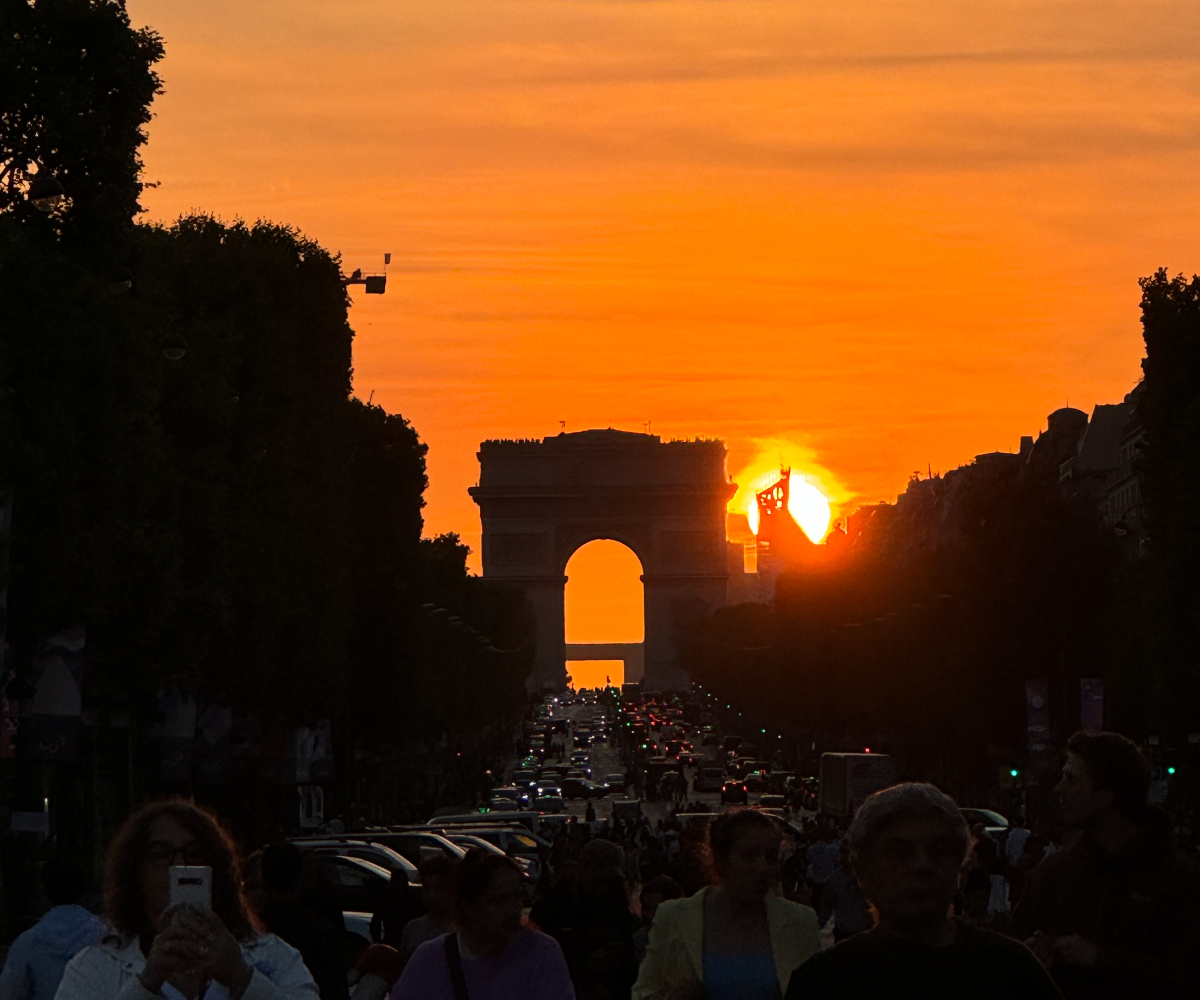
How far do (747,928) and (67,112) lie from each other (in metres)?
22.5

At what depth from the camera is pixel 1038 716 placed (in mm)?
61594

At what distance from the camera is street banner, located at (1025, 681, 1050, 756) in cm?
6097

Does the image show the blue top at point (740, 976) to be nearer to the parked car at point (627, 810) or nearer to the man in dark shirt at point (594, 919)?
the man in dark shirt at point (594, 919)

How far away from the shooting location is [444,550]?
123500 millimetres

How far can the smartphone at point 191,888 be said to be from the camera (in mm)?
6512

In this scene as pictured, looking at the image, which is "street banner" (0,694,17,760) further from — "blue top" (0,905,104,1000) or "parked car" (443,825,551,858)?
"blue top" (0,905,104,1000)

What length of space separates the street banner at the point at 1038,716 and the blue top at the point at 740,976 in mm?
51946

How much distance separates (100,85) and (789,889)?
21.9 metres

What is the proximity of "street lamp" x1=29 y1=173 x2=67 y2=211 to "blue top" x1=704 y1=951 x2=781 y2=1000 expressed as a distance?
814 inches

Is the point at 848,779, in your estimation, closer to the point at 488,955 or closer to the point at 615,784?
the point at 615,784

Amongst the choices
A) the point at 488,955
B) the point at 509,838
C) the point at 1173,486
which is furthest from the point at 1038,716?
the point at 488,955

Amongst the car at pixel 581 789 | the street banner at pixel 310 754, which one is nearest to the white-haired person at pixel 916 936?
the street banner at pixel 310 754

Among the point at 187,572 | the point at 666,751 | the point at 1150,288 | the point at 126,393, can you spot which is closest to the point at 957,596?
the point at 1150,288

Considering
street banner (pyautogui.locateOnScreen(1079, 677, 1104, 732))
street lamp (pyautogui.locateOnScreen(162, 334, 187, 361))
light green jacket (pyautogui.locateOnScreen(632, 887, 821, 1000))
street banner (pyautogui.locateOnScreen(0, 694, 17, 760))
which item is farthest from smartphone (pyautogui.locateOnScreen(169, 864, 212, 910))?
street banner (pyautogui.locateOnScreen(1079, 677, 1104, 732))
